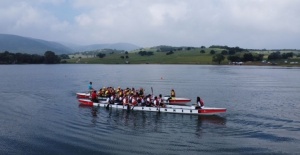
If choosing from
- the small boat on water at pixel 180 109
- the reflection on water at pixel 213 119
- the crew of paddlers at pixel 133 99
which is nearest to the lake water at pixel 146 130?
the reflection on water at pixel 213 119

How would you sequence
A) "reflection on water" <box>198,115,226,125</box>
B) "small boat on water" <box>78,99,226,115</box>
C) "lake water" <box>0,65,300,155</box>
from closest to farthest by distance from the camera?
"lake water" <box>0,65,300,155</box> → "reflection on water" <box>198,115,226,125</box> → "small boat on water" <box>78,99,226,115</box>

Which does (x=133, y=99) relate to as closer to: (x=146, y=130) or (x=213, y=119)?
(x=213, y=119)

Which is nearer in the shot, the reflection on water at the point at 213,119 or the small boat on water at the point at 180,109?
the reflection on water at the point at 213,119

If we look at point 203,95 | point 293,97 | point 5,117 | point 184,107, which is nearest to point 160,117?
point 184,107

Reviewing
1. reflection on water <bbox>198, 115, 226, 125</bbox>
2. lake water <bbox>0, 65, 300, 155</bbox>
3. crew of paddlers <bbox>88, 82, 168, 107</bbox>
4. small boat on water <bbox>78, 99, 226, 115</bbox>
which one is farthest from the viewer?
crew of paddlers <bbox>88, 82, 168, 107</bbox>

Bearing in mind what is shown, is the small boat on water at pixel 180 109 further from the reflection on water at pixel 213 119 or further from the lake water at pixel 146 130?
the lake water at pixel 146 130

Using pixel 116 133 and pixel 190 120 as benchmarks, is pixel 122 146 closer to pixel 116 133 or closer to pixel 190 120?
pixel 116 133

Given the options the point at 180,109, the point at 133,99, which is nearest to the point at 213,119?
the point at 180,109

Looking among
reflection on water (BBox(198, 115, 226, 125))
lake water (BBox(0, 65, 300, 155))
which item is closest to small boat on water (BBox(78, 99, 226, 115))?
reflection on water (BBox(198, 115, 226, 125))

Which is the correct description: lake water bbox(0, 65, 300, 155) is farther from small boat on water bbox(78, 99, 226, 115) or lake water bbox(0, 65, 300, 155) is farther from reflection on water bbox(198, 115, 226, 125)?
small boat on water bbox(78, 99, 226, 115)

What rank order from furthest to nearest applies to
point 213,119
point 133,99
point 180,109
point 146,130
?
point 133,99
point 180,109
point 213,119
point 146,130

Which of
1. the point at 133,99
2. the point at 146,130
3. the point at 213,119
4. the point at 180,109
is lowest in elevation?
the point at 146,130

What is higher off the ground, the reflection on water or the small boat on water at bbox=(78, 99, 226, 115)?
the small boat on water at bbox=(78, 99, 226, 115)

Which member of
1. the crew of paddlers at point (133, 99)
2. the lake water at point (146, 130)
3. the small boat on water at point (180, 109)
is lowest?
the lake water at point (146, 130)
